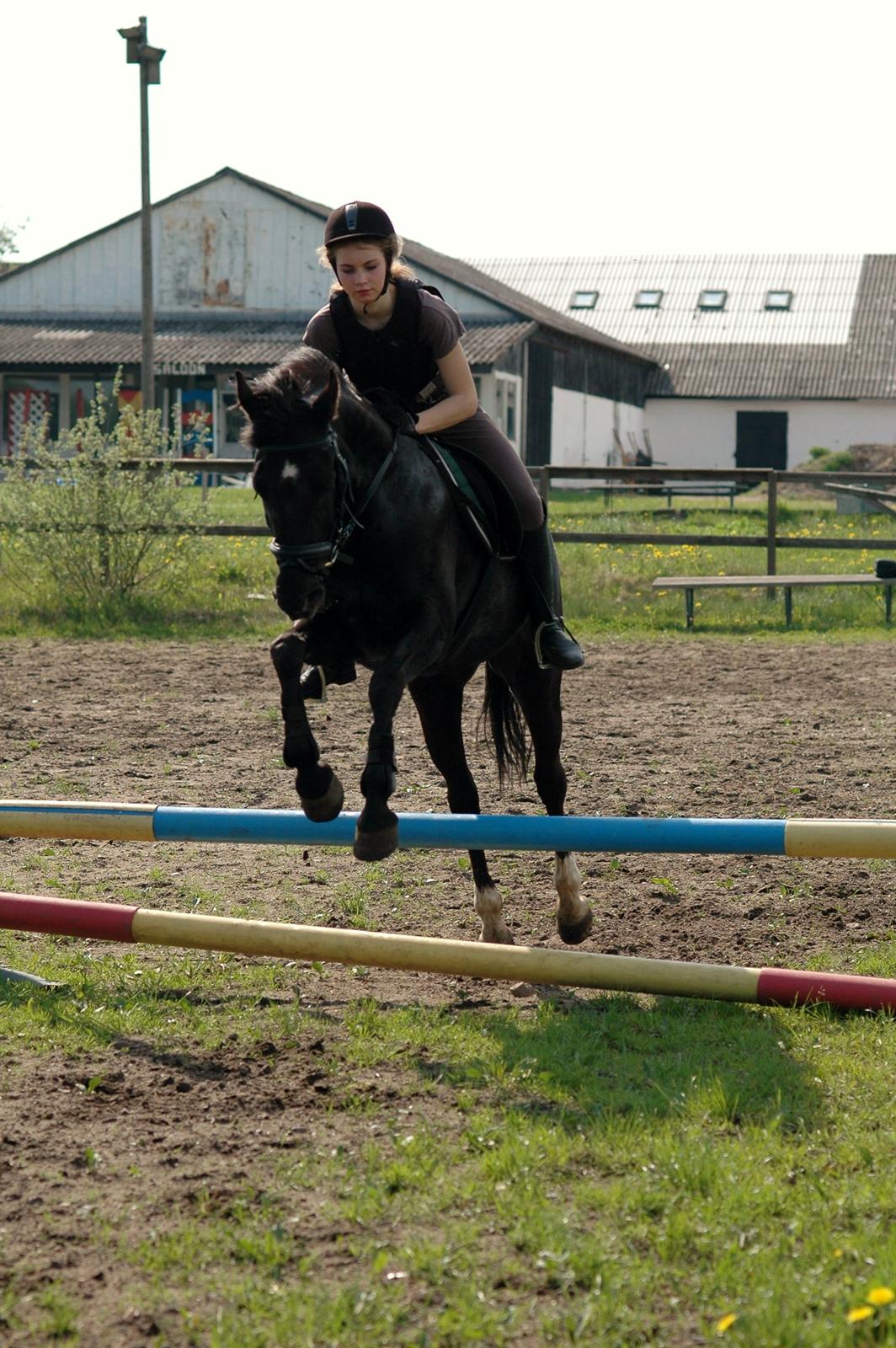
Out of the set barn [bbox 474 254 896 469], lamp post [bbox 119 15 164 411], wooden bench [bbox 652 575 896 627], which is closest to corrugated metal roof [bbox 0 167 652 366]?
barn [bbox 474 254 896 469]

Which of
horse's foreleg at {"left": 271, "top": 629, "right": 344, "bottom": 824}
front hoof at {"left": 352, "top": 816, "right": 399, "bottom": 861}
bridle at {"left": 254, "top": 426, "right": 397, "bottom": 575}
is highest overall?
bridle at {"left": 254, "top": 426, "right": 397, "bottom": 575}

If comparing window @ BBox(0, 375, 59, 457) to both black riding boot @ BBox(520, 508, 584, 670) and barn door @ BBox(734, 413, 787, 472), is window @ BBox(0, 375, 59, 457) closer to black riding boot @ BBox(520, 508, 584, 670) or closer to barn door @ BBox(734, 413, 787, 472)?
barn door @ BBox(734, 413, 787, 472)

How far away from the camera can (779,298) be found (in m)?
52.8

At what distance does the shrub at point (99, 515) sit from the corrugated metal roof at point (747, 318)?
1368 inches

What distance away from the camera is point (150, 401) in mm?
27734

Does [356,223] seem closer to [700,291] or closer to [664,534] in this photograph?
[664,534]

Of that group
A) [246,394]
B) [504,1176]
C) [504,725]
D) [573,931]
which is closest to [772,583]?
[504,725]

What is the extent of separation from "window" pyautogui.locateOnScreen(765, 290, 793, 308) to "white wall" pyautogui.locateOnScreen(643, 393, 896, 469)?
21.3ft

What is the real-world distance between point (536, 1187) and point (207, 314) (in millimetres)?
39278

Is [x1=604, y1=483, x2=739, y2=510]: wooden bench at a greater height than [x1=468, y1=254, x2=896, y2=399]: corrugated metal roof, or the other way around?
[x1=468, y1=254, x2=896, y2=399]: corrugated metal roof

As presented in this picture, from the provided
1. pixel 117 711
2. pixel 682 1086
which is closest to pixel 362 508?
pixel 682 1086

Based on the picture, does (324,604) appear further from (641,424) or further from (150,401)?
(641,424)

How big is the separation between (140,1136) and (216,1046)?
25.9 inches

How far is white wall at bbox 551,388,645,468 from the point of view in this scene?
42844mm
